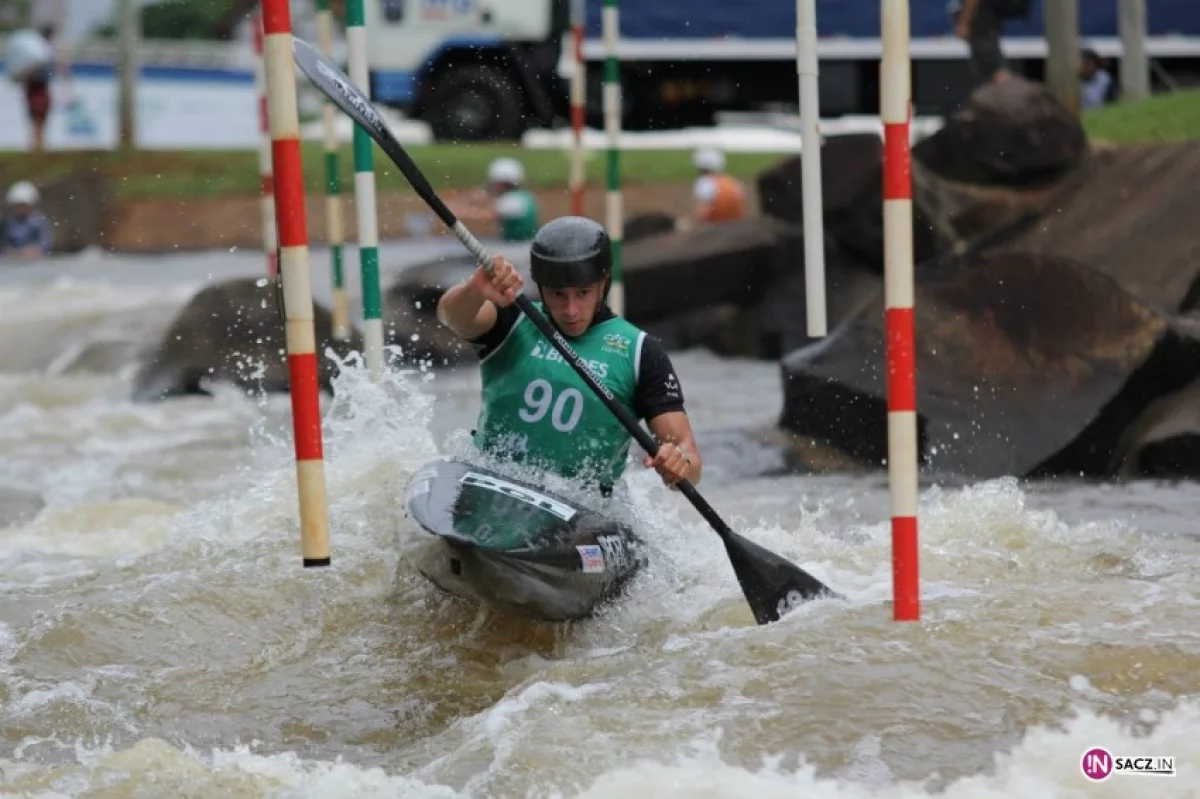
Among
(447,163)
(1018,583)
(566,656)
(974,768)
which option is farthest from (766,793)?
(447,163)

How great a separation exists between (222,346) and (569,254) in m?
7.53

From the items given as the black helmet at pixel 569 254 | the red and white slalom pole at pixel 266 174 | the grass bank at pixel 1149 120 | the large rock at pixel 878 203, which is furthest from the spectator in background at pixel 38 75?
the black helmet at pixel 569 254

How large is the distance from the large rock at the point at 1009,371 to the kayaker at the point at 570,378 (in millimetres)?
3176

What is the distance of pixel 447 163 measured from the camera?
21.5m

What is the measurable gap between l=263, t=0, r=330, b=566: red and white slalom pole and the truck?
15370 mm

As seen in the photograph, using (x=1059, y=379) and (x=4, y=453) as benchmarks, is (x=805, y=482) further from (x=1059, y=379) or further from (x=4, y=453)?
(x=4, y=453)

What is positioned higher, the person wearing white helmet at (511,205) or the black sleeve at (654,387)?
the black sleeve at (654,387)

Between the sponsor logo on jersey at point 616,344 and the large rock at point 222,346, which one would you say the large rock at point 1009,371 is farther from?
the large rock at point 222,346

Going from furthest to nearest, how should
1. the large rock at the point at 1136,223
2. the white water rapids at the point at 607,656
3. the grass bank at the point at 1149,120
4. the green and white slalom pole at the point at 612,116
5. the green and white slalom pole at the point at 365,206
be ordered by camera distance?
the grass bank at the point at 1149,120 → the green and white slalom pole at the point at 612,116 → the large rock at the point at 1136,223 → the green and white slalom pole at the point at 365,206 → the white water rapids at the point at 607,656

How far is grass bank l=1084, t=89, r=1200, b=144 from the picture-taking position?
13.1 meters

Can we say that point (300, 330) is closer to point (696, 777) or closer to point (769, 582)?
point (696, 777)

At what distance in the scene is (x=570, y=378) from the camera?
221 inches

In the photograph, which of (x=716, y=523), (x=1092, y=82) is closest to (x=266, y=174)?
(x=716, y=523)

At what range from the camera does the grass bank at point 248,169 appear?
20953 millimetres
